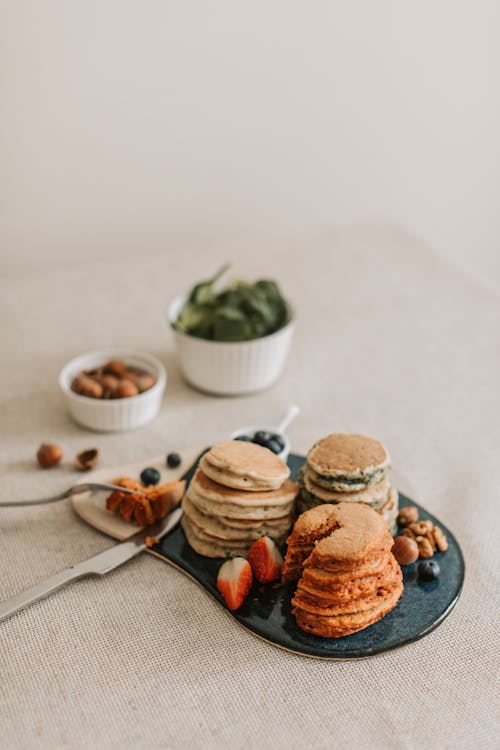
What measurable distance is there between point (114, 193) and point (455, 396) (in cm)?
134

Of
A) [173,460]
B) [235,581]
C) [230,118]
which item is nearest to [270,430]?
[173,460]

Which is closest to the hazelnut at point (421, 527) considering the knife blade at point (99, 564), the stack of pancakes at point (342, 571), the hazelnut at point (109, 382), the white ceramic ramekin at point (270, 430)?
the stack of pancakes at point (342, 571)

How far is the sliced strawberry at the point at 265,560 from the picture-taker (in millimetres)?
1212

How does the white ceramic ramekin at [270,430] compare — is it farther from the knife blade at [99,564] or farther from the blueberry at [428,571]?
the blueberry at [428,571]

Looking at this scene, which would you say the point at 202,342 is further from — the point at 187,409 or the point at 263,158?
the point at 263,158

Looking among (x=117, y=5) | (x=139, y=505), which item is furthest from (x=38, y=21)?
(x=139, y=505)

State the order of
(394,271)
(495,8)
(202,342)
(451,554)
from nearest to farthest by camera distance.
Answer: (451,554), (202,342), (394,271), (495,8)

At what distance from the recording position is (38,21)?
2.32 meters

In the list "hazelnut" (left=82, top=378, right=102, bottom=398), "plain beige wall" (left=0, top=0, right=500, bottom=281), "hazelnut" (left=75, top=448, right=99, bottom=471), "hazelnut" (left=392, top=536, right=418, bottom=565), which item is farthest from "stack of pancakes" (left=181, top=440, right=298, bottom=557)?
"plain beige wall" (left=0, top=0, right=500, bottom=281)

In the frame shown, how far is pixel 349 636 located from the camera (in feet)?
3.74

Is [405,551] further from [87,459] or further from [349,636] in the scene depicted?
[87,459]

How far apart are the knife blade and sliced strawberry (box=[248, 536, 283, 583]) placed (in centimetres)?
18

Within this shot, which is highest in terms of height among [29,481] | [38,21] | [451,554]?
[38,21]

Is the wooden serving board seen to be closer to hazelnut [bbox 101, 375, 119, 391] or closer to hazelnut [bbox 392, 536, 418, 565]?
hazelnut [bbox 392, 536, 418, 565]
